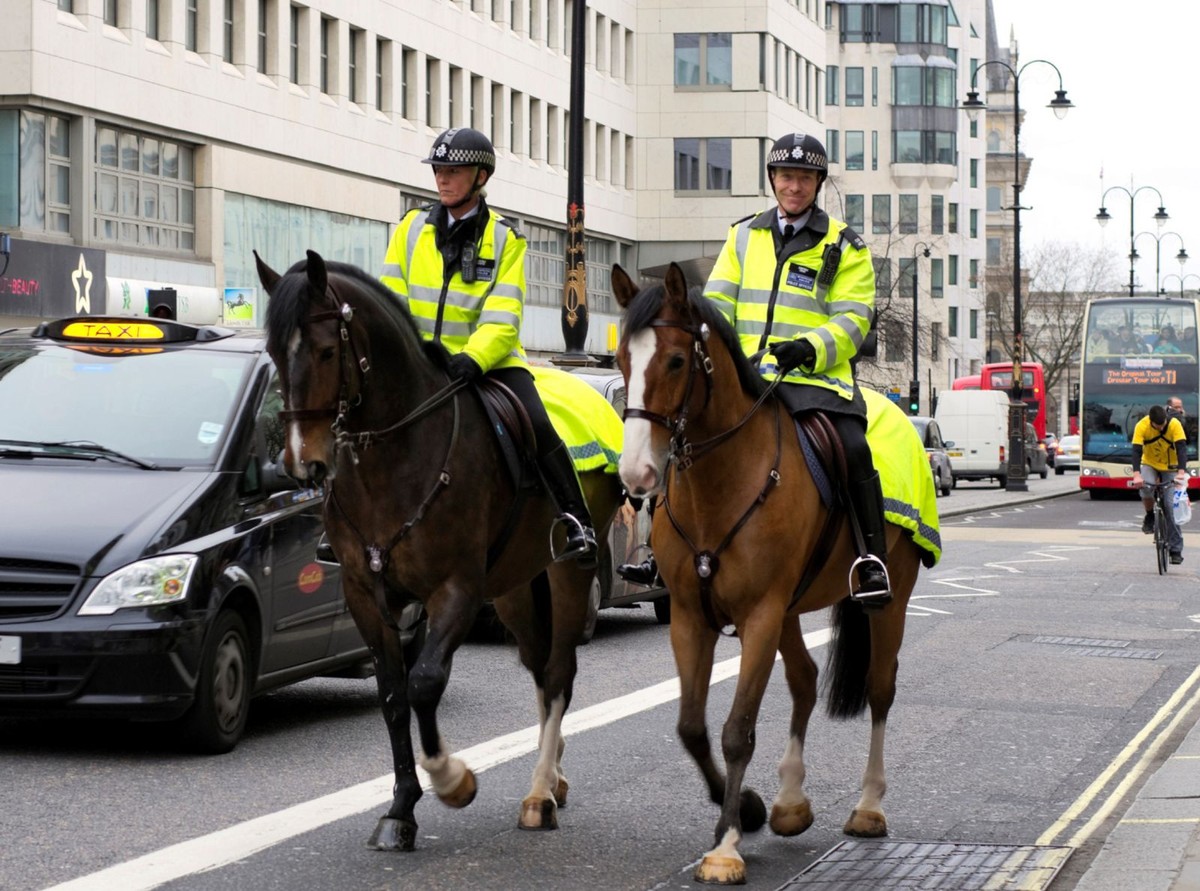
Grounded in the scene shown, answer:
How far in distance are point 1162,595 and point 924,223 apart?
103 m

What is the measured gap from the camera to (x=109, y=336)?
1055 centimetres

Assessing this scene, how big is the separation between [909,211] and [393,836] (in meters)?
117

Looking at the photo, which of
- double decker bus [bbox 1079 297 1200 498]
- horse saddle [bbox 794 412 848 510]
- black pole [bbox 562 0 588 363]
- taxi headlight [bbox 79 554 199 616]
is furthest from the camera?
double decker bus [bbox 1079 297 1200 498]

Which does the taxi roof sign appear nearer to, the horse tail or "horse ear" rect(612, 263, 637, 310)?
the horse tail

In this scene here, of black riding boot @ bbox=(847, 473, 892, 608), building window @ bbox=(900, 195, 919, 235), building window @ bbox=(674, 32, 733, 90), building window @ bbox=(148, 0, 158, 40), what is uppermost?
building window @ bbox=(674, 32, 733, 90)

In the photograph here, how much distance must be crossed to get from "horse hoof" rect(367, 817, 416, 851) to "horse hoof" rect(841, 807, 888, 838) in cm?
166

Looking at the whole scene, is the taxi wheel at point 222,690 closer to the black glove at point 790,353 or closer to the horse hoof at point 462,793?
the horse hoof at point 462,793

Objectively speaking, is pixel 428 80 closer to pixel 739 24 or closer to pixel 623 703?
pixel 739 24

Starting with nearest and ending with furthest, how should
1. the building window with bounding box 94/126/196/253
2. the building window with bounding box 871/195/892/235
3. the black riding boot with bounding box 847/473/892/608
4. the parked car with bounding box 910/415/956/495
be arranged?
the black riding boot with bounding box 847/473/892/608 < the building window with bounding box 94/126/196/253 < the parked car with bounding box 910/415/956/495 < the building window with bounding box 871/195/892/235

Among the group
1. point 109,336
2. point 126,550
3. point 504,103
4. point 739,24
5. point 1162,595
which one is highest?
point 739,24

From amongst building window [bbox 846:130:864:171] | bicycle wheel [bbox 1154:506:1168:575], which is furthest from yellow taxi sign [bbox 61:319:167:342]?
building window [bbox 846:130:864:171]

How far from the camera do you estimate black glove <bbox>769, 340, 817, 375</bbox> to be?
7.44 m

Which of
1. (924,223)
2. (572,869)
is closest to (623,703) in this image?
(572,869)

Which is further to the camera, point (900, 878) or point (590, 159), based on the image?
point (590, 159)
